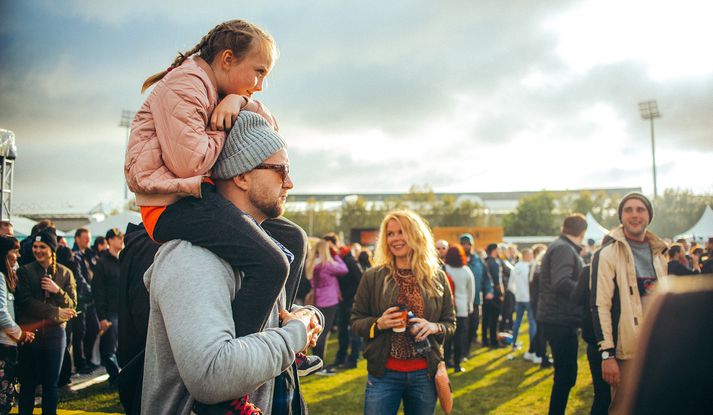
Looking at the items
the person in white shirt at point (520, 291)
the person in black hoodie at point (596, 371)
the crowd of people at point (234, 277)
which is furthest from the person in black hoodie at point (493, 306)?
the crowd of people at point (234, 277)

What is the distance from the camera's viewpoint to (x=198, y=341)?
4.72 feet

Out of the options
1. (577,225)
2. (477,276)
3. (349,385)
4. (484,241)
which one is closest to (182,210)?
(577,225)

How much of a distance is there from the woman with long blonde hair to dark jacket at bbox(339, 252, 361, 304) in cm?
565

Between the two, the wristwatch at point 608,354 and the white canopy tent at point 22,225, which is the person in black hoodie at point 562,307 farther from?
the white canopy tent at point 22,225

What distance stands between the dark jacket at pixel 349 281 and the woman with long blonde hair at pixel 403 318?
5649mm

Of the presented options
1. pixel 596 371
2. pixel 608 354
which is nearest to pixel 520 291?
pixel 596 371

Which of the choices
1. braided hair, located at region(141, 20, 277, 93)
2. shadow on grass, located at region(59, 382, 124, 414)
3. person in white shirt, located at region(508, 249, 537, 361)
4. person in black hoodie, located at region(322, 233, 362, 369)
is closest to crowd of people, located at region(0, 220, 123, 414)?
shadow on grass, located at region(59, 382, 124, 414)

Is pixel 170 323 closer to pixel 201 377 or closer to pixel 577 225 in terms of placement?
pixel 201 377

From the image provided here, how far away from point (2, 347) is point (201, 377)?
4798 millimetres

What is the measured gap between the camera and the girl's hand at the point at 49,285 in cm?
596

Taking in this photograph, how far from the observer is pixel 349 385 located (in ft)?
26.7

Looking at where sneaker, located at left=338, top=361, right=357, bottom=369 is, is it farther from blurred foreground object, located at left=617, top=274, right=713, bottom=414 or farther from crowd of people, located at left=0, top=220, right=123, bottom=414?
blurred foreground object, located at left=617, top=274, right=713, bottom=414

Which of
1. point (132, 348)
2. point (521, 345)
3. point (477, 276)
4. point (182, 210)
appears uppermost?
point (182, 210)

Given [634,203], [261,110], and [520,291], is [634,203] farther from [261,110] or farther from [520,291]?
[520,291]
